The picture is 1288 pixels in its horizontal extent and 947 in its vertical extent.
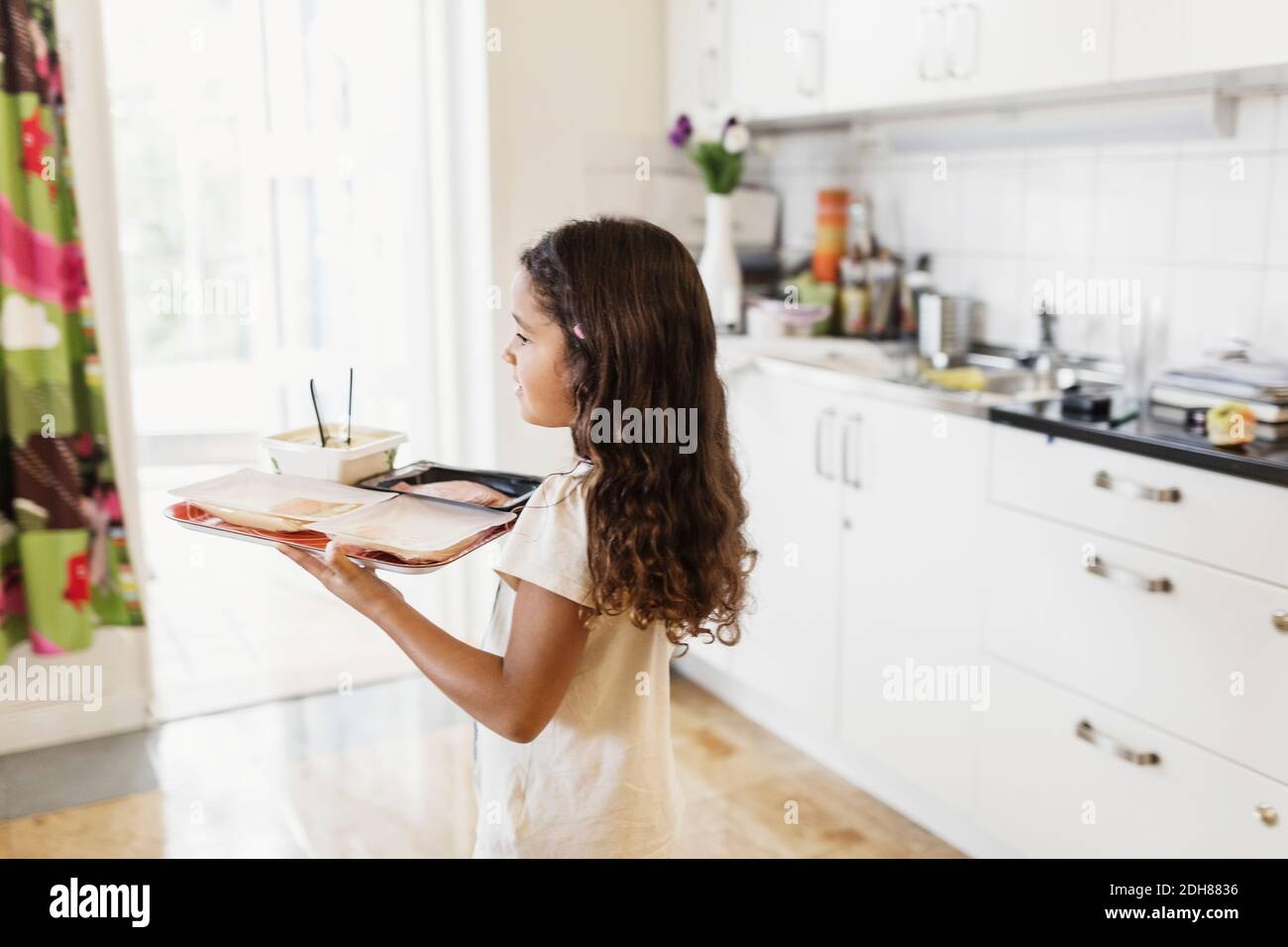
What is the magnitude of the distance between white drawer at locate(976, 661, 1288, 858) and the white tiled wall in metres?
0.76

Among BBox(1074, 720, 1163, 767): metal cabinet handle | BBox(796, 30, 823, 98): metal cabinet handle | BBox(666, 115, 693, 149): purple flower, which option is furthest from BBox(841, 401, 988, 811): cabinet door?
BBox(666, 115, 693, 149): purple flower

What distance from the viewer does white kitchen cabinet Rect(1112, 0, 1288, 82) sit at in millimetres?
1829

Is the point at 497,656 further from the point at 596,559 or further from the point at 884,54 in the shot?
the point at 884,54

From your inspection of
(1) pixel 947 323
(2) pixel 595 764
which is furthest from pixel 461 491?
(1) pixel 947 323

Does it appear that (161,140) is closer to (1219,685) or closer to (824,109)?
(824,109)

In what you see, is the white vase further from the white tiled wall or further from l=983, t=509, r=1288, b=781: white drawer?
l=983, t=509, r=1288, b=781: white drawer

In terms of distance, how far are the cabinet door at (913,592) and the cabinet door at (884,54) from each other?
67 centimetres

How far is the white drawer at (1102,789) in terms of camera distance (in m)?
1.82

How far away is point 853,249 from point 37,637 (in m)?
2.17

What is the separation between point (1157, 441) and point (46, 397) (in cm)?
231

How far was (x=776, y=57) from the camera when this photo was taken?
290cm

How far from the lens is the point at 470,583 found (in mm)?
3375

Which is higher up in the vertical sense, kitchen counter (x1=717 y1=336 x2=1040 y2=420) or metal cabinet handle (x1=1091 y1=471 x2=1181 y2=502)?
kitchen counter (x1=717 y1=336 x2=1040 y2=420)
